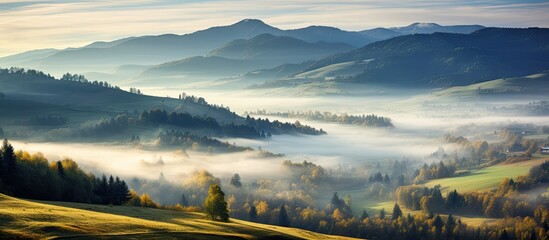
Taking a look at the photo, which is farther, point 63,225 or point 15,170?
point 15,170

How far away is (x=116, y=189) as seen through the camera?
136750 mm

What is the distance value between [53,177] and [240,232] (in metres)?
44.8

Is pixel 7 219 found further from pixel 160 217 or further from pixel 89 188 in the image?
pixel 89 188

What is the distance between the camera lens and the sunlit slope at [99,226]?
7594 cm

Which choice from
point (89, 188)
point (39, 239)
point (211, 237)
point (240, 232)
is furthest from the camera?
point (89, 188)

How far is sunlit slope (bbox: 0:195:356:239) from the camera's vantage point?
7594cm

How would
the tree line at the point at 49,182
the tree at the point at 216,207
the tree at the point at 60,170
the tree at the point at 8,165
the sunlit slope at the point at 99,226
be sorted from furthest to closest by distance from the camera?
the tree at the point at 60,170, the tree line at the point at 49,182, the tree at the point at 8,165, the tree at the point at 216,207, the sunlit slope at the point at 99,226

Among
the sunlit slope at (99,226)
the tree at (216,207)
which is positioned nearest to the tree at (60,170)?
the sunlit slope at (99,226)

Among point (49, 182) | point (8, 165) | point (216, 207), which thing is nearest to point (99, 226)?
point (216, 207)

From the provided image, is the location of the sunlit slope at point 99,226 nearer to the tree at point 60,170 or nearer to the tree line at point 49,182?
the tree line at point 49,182

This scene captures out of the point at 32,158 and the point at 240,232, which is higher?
the point at 32,158

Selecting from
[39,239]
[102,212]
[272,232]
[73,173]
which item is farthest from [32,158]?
[39,239]

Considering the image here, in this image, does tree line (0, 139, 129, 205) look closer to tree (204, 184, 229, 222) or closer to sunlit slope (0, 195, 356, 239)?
sunlit slope (0, 195, 356, 239)

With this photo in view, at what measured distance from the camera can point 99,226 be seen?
275 feet
